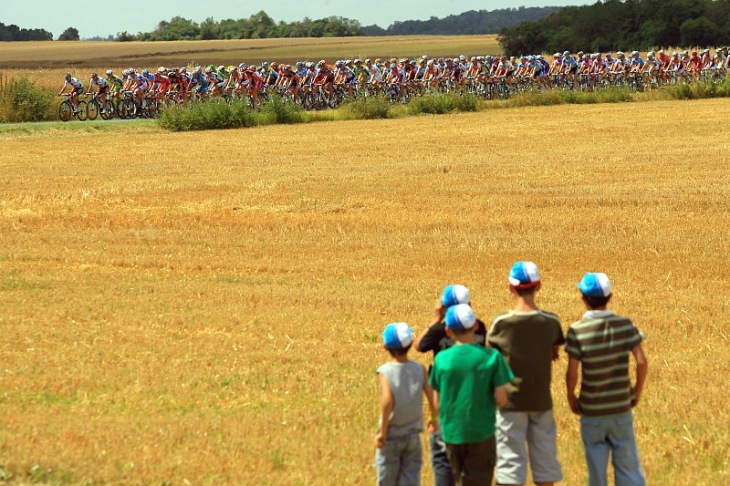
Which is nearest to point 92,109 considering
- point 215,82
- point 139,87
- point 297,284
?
point 139,87

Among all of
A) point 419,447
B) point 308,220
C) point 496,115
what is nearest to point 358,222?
point 308,220

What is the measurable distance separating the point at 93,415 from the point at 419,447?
9.96 feet

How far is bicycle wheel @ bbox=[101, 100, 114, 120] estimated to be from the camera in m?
43.5

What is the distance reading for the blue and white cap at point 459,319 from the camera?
21.1 ft

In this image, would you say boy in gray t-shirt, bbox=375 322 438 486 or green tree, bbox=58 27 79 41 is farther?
green tree, bbox=58 27 79 41

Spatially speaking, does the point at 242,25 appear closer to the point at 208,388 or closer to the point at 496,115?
the point at 496,115

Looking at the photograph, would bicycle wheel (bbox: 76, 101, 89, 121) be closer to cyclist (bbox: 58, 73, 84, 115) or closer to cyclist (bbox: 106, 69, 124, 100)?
cyclist (bbox: 58, 73, 84, 115)

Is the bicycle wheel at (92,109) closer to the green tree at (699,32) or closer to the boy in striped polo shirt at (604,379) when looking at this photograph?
the boy in striped polo shirt at (604,379)

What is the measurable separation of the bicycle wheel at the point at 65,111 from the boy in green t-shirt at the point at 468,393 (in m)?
38.0

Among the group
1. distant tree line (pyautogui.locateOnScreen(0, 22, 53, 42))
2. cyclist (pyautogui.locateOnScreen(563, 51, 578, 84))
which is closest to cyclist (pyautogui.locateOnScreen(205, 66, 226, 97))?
cyclist (pyautogui.locateOnScreen(563, 51, 578, 84))

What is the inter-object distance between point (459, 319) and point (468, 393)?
396 millimetres

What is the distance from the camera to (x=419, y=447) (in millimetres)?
6656

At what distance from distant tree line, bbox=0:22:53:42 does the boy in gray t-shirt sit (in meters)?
178

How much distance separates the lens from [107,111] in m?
43.7
